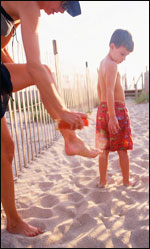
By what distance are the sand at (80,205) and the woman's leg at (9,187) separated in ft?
0.14

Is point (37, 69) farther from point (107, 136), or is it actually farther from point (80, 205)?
point (80, 205)

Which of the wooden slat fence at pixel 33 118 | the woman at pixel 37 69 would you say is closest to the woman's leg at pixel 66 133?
the woman at pixel 37 69

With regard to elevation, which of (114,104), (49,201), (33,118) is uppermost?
(114,104)

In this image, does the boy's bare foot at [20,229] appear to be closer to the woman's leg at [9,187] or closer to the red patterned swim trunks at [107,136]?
the woman's leg at [9,187]

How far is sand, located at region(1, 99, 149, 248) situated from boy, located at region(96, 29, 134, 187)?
22 cm

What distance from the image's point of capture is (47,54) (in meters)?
2.56

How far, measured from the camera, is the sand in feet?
4.87

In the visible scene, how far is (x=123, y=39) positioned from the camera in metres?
0.73

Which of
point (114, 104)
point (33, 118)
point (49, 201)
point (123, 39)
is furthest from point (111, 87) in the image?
point (33, 118)

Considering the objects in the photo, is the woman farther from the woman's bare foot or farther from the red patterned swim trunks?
the red patterned swim trunks

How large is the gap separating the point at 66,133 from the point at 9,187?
2.26ft

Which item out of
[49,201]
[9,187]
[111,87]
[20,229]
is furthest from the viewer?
[49,201]

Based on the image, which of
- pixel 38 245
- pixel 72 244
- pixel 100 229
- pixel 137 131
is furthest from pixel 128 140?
pixel 137 131

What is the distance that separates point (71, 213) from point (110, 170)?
1.09 metres
